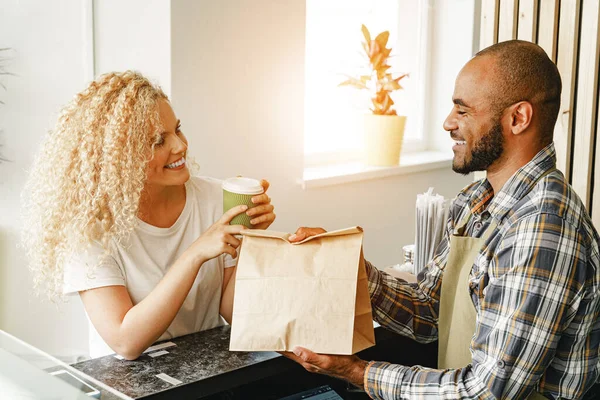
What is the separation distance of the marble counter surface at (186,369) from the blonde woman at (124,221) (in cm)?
10

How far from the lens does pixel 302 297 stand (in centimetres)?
136

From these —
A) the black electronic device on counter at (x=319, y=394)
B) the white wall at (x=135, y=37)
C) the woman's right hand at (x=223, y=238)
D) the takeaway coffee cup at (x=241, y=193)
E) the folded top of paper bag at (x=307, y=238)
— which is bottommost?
the black electronic device on counter at (x=319, y=394)

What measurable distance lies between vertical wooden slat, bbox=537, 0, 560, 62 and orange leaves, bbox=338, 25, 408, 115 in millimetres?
1201

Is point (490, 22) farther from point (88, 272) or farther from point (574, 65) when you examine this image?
point (88, 272)

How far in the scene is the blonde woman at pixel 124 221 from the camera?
1605 millimetres

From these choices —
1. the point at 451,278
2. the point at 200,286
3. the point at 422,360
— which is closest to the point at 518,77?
the point at 451,278

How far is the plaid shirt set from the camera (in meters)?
1.31

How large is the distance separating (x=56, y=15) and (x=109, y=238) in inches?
52.4

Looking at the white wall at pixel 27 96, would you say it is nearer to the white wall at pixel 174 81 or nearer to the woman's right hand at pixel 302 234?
the white wall at pixel 174 81

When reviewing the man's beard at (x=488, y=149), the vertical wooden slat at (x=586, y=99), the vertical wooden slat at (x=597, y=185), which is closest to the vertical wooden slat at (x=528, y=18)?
the vertical wooden slat at (x=586, y=99)

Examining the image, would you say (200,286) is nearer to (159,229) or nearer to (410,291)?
(159,229)

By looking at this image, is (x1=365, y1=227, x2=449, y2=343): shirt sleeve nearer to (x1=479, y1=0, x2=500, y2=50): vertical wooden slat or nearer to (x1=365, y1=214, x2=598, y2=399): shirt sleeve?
(x1=365, y1=214, x2=598, y2=399): shirt sleeve

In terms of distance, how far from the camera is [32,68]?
8.74ft

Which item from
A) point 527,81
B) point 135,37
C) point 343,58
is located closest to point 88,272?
point 527,81
